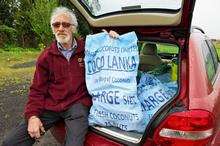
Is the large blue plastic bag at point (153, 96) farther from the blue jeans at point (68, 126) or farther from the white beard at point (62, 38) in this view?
the white beard at point (62, 38)

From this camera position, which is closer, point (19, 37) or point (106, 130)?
point (106, 130)

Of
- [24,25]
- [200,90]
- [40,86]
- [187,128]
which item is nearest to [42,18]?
[24,25]

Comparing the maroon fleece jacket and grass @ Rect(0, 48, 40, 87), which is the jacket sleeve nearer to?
the maroon fleece jacket

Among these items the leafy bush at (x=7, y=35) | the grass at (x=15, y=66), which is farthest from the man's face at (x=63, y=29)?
the leafy bush at (x=7, y=35)

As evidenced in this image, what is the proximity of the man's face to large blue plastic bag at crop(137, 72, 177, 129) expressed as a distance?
0.78 m

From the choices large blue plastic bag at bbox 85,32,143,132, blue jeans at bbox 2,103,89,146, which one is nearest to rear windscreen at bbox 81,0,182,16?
large blue plastic bag at bbox 85,32,143,132

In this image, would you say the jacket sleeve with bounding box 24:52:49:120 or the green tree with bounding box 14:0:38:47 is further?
the green tree with bounding box 14:0:38:47

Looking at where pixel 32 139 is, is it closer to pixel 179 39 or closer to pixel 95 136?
pixel 95 136

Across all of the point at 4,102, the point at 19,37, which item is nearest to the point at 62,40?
the point at 4,102

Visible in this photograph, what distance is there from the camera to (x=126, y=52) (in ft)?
11.7

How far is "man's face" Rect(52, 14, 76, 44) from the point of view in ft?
13.0

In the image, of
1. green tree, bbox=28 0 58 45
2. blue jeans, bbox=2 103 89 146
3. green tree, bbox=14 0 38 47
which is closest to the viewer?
blue jeans, bbox=2 103 89 146

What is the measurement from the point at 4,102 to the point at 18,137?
350 centimetres

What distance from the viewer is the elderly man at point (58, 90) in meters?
3.82
